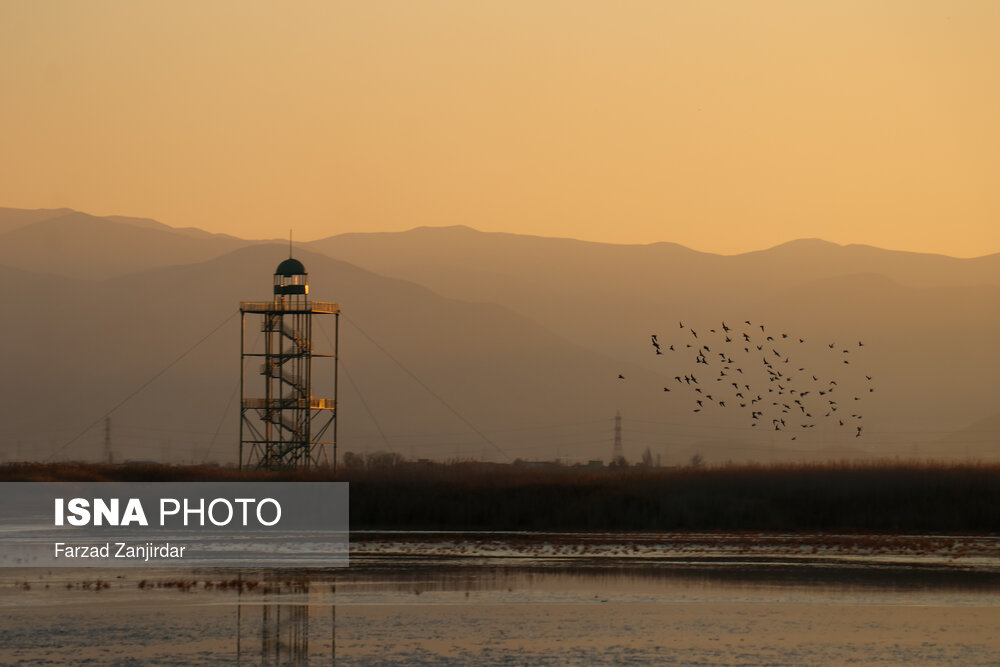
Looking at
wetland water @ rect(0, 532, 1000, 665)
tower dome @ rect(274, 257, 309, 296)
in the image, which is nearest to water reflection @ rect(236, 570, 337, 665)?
wetland water @ rect(0, 532, 1000, 665)

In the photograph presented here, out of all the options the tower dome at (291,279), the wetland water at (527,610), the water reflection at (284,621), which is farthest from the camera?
the tower dome at (291,279)

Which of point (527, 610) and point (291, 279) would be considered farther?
point (291, 279)

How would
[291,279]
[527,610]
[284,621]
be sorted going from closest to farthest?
[284,621] → [527,610] → [291,279]

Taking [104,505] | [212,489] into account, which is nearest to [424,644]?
[104,505]

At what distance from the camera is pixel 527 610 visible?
125 feet

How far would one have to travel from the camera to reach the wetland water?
31.3m

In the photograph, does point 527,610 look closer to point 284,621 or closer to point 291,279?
point 284,621

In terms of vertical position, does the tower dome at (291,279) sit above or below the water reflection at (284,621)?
above

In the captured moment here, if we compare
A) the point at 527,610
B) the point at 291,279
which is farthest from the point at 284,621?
the point at 291,279

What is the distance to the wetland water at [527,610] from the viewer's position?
31.3 meters

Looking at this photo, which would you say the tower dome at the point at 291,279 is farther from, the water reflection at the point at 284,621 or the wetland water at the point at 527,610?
the water reflection at the point at 284,621

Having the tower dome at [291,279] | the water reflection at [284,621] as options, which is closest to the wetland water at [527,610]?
the water reflection at [284,621]

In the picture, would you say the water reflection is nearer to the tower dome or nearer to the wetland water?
the wetland water

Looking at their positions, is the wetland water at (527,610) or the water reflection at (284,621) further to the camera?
the wetland water at (527,610)
